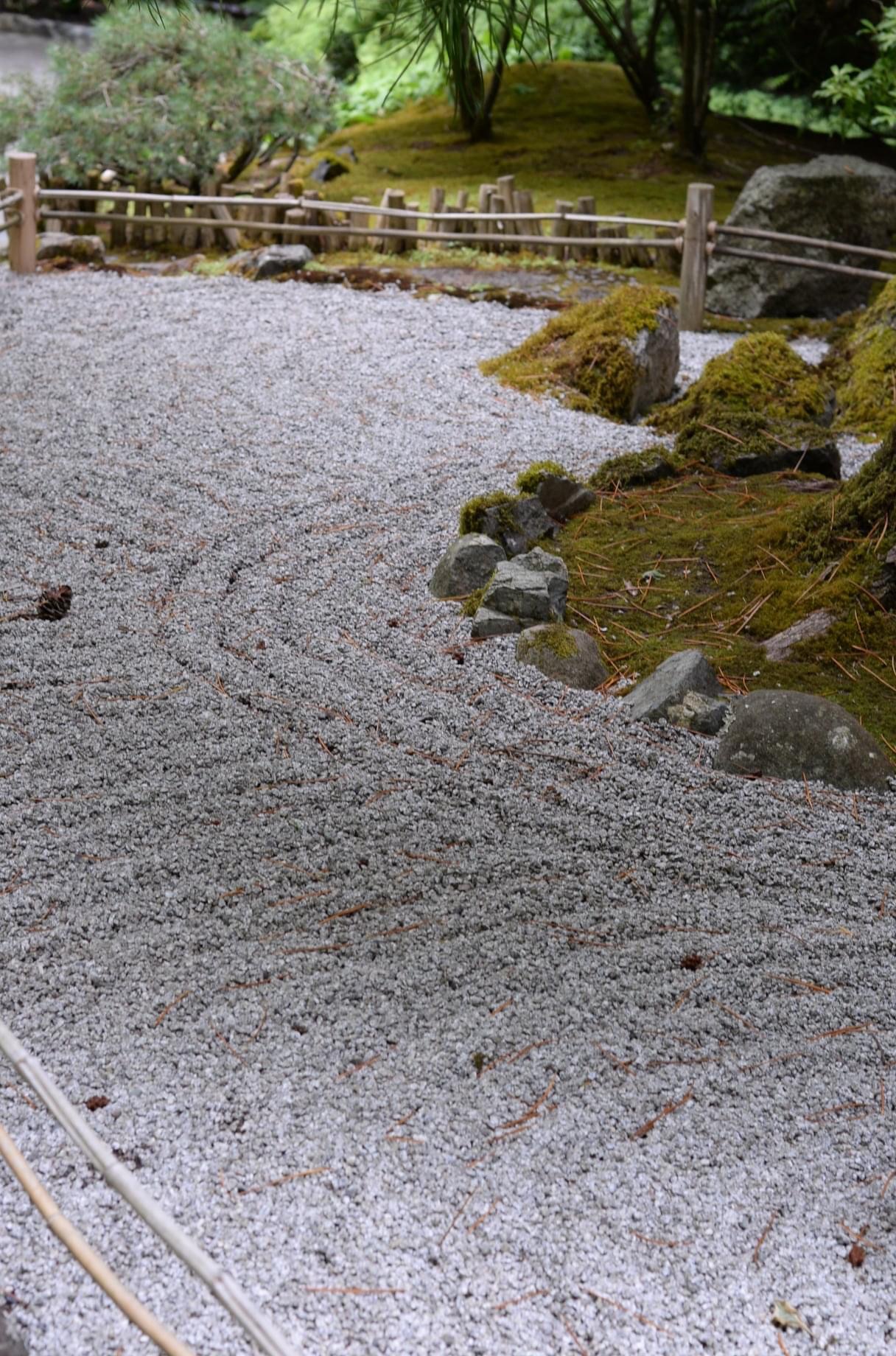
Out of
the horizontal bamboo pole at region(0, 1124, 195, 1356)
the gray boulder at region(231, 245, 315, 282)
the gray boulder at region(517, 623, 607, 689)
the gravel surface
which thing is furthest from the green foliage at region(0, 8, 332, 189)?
the horizontal bamboo pole at region(0, 1124, 195, 1356)

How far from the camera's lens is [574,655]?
3.43 m

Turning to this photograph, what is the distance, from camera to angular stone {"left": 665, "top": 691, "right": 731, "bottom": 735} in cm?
315

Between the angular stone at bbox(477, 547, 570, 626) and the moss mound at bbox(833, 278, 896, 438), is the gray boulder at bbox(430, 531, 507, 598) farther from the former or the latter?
the moss mound at bbox(833, 278, 896, 438)

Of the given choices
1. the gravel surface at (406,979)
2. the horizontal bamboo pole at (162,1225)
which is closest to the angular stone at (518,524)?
the gravel surface at (406,979)

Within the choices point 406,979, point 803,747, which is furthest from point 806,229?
point 406,979

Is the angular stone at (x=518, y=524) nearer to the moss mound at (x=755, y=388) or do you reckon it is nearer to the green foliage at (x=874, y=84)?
the moss mound at (x=755, y=388)

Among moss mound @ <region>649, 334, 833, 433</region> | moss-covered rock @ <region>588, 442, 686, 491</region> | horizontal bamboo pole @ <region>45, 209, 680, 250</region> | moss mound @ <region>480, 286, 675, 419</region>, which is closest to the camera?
moss-covered rock @ <region>588, 442, 686, 491</region>

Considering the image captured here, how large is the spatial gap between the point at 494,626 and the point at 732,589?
2.81 feet

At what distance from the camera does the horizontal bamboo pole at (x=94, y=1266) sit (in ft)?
3.93

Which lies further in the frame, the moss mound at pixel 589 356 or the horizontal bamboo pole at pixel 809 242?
the horizontal bamboo pole at pixel 809 242

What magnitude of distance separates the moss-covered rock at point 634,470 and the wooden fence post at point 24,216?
14.6 feet

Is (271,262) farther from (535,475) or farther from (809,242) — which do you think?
(535,475)

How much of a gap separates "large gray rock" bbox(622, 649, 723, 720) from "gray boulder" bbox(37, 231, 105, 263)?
599 centimetres

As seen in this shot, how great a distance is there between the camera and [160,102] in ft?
30.4
